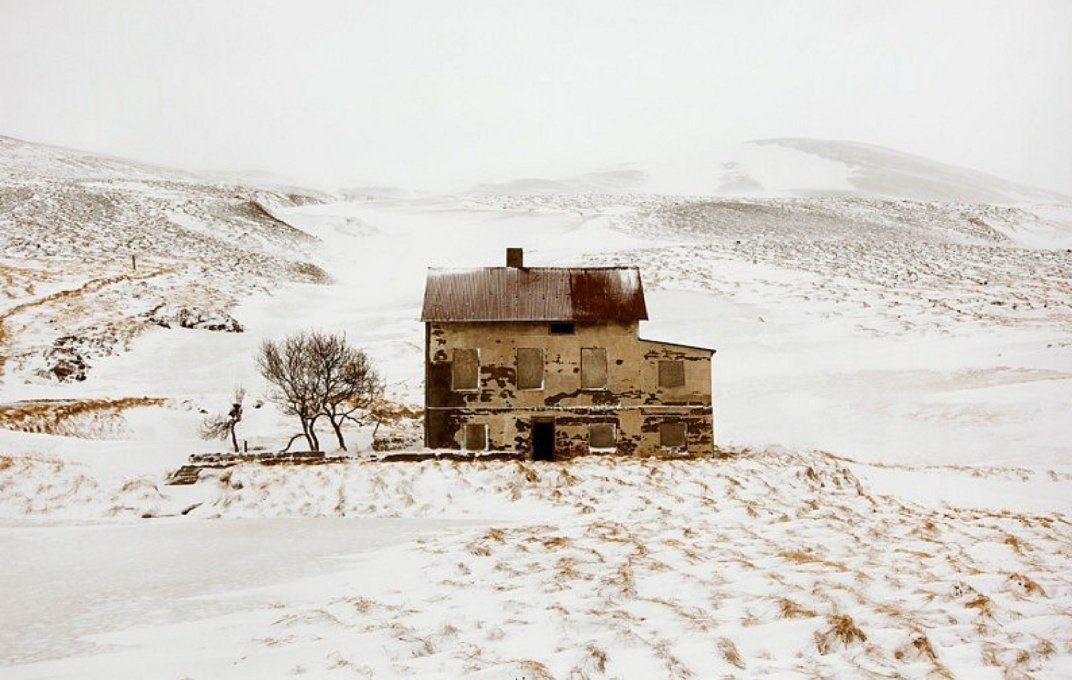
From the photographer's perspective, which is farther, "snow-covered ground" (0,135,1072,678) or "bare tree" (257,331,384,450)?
"bare tree" (257,331,384,450)

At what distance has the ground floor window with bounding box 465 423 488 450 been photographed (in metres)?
24.9

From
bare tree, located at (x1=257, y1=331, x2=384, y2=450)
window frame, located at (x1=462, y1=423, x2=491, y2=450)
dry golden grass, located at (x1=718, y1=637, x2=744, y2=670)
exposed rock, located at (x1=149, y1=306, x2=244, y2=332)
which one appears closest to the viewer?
dry golden grass, located at (x1=718, y1=637, x2=744, y2=670)

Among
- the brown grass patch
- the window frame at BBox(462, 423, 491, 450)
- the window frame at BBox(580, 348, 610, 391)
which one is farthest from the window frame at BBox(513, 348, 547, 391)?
the brown grass patch

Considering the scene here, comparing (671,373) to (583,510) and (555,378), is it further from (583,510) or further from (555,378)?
(583,510)

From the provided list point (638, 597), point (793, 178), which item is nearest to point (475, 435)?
point (638, 597)

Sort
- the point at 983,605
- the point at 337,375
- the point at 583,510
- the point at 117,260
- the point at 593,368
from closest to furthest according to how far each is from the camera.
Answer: the point at 983,605 < the point at 583,510 < the point at 593,368 < the point at 337,375 < the point at 117,260

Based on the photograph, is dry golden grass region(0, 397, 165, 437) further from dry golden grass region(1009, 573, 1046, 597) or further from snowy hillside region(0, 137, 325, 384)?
dry golden grass region(1009, 573, 1046, 597)

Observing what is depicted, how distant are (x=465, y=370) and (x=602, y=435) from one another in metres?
5.17

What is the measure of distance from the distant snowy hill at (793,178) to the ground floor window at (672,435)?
9763cm

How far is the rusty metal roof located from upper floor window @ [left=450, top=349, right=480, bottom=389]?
124cm

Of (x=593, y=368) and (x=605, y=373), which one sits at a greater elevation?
(x=593, y=368)

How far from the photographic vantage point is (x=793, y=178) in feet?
443

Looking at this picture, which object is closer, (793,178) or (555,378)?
(555,378)

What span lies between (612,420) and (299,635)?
17737 mm
